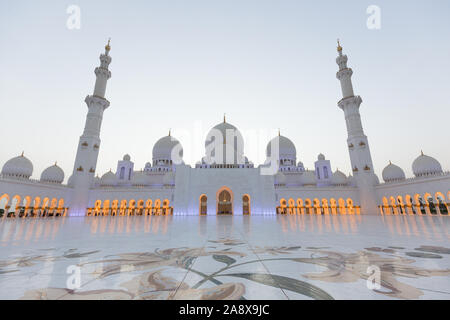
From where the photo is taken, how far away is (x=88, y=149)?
24.4m

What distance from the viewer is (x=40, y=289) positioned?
163cm

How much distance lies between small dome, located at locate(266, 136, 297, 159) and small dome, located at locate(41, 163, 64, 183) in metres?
30.4

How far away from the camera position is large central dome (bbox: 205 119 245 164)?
25375 millimetres

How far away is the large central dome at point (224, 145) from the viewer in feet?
83.3

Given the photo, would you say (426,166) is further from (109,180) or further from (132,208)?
(109,180)

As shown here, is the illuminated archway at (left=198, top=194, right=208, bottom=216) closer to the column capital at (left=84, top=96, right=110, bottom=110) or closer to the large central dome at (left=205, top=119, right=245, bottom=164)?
the large central dome at (left=205, top=119, right=245, bottom=164)

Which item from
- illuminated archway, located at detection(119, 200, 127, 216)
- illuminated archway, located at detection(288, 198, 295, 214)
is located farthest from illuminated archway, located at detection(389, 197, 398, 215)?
illuminated archway, located at detection(119, 200, 127, 216)

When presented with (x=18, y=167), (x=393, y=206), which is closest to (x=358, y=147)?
(x=393, y=206)

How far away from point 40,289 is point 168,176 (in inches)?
1133

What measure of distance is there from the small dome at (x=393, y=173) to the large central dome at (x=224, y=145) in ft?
58.5

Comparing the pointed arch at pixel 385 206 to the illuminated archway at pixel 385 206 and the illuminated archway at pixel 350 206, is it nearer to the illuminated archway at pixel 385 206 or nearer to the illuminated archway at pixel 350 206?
the illuminated archway at pixel 385 206

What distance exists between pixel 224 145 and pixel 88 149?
16322 mm
